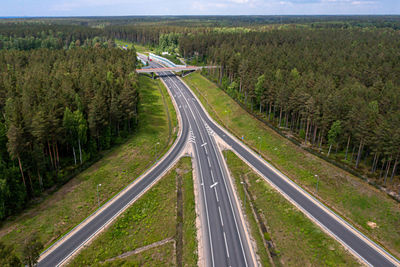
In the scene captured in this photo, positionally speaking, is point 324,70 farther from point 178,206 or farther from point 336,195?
point 178,206

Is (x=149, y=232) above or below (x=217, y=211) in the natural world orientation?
below

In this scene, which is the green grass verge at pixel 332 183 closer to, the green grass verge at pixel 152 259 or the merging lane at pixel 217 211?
the merging lane at pixel 217 211

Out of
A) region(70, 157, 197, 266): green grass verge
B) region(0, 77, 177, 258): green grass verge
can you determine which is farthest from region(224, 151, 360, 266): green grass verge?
region(0, 77, 177, 258): green grass verge

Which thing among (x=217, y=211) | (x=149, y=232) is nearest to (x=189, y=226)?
(x=217, y=211)

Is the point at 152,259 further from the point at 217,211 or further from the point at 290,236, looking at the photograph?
the point at 290,236

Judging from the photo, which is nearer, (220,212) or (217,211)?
(220,212)

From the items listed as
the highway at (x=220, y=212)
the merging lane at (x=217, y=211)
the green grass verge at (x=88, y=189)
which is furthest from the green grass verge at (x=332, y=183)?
the green grass verge at (x=88, y=189)
